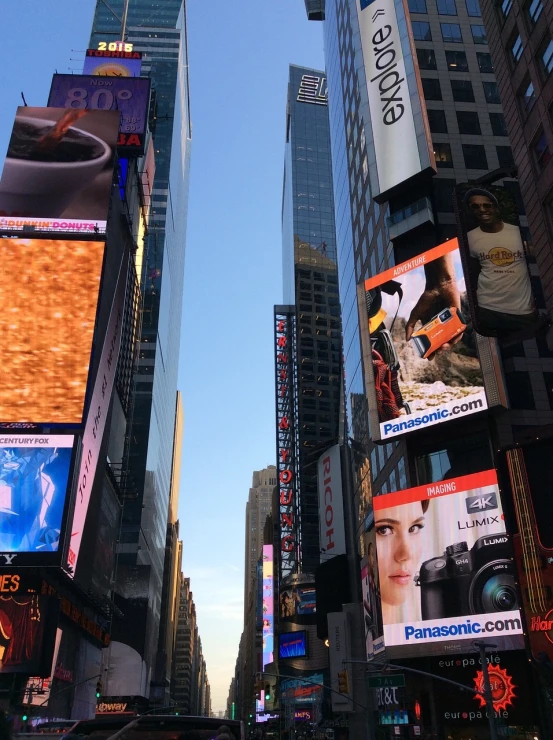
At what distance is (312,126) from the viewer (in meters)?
176

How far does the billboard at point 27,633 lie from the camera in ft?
156

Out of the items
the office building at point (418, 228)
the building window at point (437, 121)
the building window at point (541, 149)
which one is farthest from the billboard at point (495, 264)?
the building window at point (437, 121)

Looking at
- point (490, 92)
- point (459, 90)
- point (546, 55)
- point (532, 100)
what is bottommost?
point (532, 100)

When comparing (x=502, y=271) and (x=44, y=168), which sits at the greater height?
(x=44, y=168)

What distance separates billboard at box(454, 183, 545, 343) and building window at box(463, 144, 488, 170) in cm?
2141

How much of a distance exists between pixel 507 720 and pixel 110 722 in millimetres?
41123

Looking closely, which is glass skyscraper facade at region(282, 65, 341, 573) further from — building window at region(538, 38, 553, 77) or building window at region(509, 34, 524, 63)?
building window at region(538, 38, 553, 77)

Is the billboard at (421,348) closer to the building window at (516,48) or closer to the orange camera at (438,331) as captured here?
the orange camera at (438,331)

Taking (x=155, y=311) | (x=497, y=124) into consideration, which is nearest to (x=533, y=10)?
(x=497, y=124)

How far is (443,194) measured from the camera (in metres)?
55.6

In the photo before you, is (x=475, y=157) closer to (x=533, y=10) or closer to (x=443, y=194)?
(x=443, y=194)

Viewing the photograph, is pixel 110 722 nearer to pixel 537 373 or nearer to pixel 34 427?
pixel 537 373

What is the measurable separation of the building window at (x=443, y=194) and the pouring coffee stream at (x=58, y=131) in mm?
39969

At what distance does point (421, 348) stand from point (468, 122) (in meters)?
22.2
